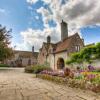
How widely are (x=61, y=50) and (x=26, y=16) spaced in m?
15.3

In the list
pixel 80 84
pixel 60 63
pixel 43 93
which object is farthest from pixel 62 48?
pixel 43 93

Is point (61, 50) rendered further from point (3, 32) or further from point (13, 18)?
point (13, 18)

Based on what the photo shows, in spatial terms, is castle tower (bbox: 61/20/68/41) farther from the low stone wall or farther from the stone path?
the stone path

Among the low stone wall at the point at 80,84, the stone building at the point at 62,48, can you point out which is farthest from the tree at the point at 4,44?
the low stone wall at the point at 80,84

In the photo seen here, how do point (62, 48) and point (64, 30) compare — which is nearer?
point (62, 48)

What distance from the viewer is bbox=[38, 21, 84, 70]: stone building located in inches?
1175

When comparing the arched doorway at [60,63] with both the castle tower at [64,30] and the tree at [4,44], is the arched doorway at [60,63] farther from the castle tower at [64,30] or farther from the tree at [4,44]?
the tree at [4,44]

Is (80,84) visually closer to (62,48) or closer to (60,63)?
(62,48)

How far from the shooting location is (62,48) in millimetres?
31281

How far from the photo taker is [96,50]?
65.4 feet

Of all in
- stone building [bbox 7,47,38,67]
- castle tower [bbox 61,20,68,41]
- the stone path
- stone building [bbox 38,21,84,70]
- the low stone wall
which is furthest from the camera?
stone building [bbox 7,47,38,67]

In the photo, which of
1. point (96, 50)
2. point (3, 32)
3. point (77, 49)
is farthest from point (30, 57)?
point (96, 50)

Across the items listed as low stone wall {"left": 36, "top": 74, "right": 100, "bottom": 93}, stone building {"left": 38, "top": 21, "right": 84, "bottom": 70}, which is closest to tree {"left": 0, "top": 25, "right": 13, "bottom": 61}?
stone building {"left": 38, "top": 21, "right": 84, "bottom": 70}

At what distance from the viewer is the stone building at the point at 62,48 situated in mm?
29844
